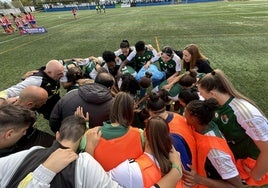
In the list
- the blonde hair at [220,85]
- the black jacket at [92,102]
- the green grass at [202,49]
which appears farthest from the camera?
the green grass at [202,49]

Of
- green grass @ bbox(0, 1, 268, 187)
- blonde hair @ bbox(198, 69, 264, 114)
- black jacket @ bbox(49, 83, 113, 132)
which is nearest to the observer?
blonde hair @ bbox(198, 69, 264, 114)

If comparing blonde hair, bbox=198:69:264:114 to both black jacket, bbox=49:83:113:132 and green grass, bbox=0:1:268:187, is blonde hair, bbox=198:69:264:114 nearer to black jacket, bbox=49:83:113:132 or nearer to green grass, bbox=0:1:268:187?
black jacket, bbox=49:83:113:132

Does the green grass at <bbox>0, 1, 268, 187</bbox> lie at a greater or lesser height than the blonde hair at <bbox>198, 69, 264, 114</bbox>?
lesser

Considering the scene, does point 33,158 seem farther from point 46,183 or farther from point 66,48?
point 66,48

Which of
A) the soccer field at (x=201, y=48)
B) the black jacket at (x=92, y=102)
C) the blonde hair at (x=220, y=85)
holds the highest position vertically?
the blonde hair at (x=220, y=85)

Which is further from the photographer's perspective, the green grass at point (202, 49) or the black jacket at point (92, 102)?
the green grass at point (202, 49)

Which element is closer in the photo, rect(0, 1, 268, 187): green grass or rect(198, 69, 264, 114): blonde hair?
rect(198, 69, 264, 114): blonde hair

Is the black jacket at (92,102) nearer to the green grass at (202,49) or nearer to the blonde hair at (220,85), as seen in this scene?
the blonde hair at (220,85)

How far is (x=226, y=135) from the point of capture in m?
2.92

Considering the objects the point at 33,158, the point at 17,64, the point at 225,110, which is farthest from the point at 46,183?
the point at 17,64

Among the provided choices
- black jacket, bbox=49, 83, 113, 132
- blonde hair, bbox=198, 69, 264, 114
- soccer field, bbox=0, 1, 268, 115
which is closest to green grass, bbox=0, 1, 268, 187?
soccer field, bbox=0, 1, 268, 115

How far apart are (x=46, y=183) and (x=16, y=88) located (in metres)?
2.90

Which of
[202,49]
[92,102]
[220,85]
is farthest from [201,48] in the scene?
[92,102]

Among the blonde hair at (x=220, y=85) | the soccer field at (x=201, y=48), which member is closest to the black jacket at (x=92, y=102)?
the blonde hair at (x=220, y=85)
